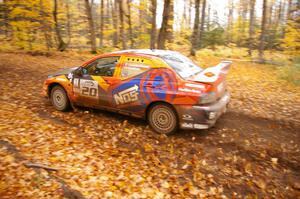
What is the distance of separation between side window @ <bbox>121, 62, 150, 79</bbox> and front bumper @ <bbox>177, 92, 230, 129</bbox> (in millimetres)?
1203

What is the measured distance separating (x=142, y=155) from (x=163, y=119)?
104 cm

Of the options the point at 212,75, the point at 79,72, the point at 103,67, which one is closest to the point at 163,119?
the point at 212,75

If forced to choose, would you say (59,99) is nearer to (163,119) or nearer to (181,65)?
(163,119)

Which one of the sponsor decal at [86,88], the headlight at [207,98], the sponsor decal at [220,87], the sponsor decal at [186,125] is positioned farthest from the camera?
the sponsor decal at [86,88]

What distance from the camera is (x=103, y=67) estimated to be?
20.4 ft

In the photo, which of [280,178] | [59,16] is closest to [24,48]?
[59,16]

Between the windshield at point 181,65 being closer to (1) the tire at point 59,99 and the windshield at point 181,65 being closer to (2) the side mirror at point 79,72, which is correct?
(2) the side mirror at point 79,72

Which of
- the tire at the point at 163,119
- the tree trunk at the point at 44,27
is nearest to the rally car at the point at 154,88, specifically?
the tire at the point at 163,119

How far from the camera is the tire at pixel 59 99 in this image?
6.82 m

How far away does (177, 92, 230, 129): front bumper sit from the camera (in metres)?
5.05

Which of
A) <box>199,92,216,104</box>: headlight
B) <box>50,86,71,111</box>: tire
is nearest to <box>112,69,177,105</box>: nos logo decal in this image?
<box>199,92,216,104</box>: headlight

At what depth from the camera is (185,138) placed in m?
5.50

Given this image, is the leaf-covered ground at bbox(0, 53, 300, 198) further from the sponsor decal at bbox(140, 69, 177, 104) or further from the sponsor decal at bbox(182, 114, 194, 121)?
the sponsor decal at bbox(140, 69, 177, 104)

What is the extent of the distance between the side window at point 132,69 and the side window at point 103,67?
31 cm
